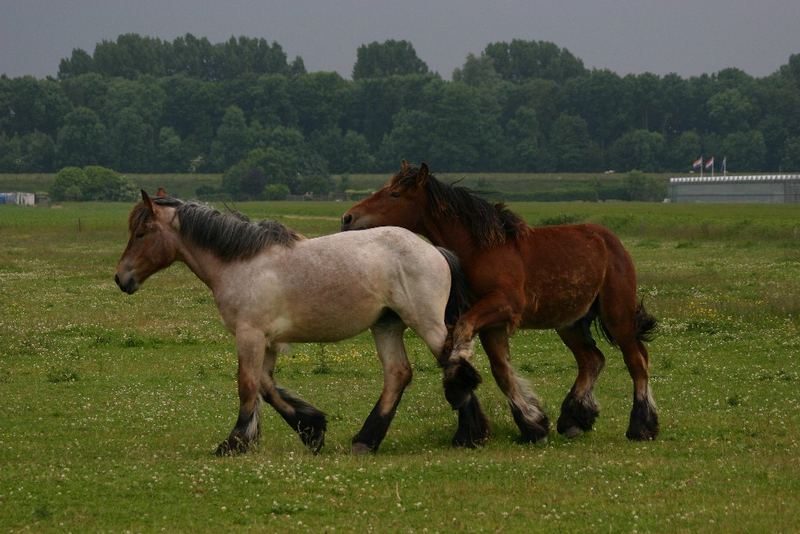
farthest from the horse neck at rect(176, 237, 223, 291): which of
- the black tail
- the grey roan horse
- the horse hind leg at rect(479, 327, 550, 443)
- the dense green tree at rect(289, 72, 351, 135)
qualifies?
the dense green tree at rect(289, 72, 351, 135)

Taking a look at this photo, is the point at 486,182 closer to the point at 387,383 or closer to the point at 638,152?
the point at 638,152

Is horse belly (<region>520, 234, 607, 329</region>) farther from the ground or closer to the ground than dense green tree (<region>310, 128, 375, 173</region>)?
farther from the ground

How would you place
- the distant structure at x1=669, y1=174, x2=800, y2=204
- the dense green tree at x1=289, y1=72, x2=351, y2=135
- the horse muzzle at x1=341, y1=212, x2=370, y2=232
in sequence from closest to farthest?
1. the horse muzzle at x1=341, y1=212, x2=370, y2=232
2. the distant structure at x1=669, y1=174, x2=800, y2=204
3. the dense green tree at x1=289, y1=72, x2=351, y2=135

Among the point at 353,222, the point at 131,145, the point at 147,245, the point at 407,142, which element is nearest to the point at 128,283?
the point at 147,245

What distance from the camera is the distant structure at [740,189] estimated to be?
12406 cm

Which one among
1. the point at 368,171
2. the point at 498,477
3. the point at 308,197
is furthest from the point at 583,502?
the point at 368,171

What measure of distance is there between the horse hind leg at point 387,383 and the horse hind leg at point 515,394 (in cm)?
86

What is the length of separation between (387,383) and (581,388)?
2.36m

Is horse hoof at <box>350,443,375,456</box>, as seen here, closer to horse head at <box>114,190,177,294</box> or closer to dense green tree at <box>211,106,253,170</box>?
horse head at <box>114,190,177,294</box>

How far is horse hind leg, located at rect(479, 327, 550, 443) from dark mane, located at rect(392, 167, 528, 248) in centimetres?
93

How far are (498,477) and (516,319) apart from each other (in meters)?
2.47

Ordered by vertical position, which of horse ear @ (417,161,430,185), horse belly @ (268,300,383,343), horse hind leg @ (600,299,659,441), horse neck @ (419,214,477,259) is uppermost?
horse ear @ (417,161,430,185)

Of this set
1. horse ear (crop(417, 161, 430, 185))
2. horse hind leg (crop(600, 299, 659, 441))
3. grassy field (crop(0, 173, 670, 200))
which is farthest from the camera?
grassy field (crop(0, 173, 670, 200))

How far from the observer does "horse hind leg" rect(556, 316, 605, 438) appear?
13.8 m
